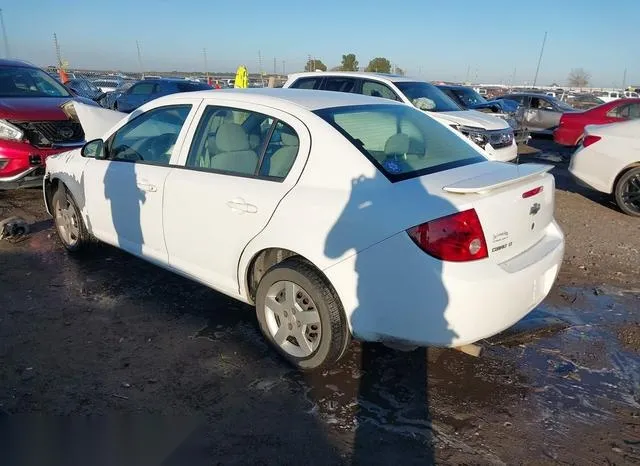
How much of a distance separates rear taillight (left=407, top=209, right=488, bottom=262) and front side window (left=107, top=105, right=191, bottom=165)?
215 centimetres

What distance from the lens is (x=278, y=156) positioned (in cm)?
332

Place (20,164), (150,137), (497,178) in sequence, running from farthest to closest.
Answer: (20,164)
(150,137)
(497,178)

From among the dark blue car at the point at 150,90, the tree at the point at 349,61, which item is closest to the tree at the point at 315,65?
the tree at the point at 349,61

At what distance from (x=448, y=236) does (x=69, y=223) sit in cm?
406

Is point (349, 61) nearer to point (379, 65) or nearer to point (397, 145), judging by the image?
point (379, 65)

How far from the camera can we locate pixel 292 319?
128 inches

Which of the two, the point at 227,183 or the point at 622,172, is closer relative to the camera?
the point at 227,183

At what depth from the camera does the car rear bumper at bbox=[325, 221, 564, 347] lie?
2664mm

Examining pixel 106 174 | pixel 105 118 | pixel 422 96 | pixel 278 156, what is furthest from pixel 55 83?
pixel 278 156

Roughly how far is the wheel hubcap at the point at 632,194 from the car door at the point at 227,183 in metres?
6.01

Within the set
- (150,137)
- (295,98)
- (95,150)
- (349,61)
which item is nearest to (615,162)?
(295,98)

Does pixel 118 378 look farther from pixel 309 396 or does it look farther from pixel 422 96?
pixel 422 96

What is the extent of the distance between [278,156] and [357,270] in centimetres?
97

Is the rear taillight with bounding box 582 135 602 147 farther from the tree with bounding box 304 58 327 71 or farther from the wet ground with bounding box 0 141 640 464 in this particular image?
the tree with bounding box 304 58 327 71
